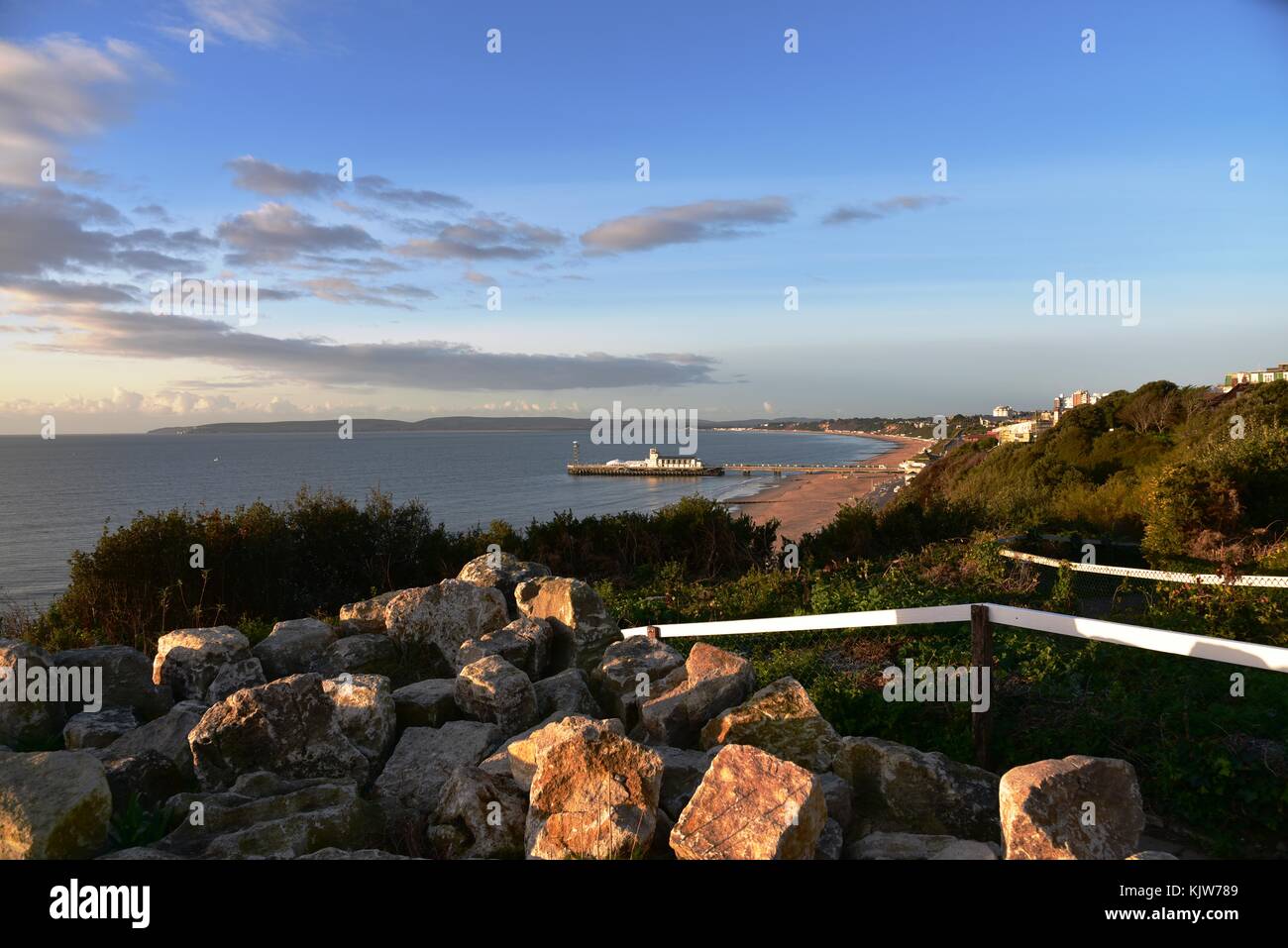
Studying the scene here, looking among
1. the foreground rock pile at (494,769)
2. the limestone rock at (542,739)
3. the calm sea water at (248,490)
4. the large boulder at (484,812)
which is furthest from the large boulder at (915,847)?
the calm sea water at (248,490)

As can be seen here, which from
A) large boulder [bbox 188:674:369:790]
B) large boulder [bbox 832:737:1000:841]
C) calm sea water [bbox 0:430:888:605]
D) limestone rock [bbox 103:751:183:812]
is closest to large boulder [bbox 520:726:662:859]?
large boulder [bbox 832:737:1000:841]

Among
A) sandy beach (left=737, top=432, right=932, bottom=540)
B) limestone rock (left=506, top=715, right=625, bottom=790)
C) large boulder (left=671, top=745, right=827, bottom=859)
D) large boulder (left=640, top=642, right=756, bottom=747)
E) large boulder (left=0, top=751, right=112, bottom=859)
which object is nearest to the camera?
large boulder (left=671, top=745, right=827, bottom=859)

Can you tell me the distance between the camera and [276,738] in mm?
5121

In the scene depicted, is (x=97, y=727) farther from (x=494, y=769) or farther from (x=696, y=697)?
(x=696, y=697)

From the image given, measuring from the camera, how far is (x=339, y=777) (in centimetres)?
511

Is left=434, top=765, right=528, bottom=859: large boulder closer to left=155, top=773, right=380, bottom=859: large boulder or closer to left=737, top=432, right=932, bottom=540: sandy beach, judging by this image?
left=155, top=773, right=380, bottom=859: large boulder

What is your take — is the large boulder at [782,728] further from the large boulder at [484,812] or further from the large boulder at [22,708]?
the large boulder at [22,708]

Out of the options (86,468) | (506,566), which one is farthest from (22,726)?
(86,468)

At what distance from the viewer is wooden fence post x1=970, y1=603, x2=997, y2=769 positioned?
17.7ft

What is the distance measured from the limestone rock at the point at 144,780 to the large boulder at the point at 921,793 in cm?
410

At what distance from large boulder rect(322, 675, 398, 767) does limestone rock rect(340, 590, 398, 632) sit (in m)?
2.03

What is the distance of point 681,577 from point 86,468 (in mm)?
130748
